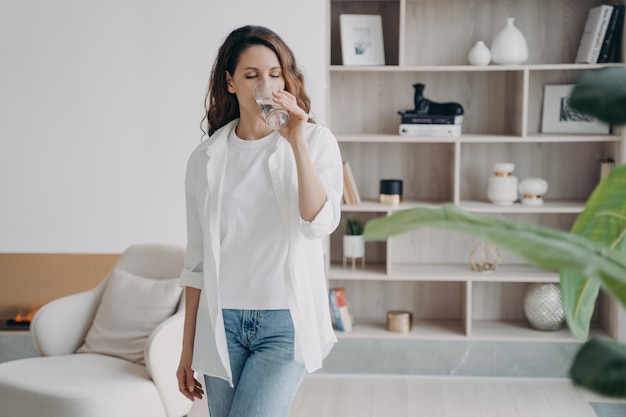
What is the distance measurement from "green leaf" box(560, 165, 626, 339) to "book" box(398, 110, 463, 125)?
330cm

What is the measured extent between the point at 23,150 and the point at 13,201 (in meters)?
0.24

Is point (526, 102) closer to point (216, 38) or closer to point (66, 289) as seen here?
point (216, 38)

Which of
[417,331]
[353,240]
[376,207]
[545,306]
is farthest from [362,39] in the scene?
[545,306]

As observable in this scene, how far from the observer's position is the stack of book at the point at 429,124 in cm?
395

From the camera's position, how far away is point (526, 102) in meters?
3.86

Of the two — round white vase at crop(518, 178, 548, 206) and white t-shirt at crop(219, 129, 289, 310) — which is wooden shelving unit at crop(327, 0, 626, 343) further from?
white t-shirt at crop(219, 129, 289, 310)

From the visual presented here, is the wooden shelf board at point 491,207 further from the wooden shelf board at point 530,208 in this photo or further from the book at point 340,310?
the book at point 340,310

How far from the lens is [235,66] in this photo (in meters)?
2.03

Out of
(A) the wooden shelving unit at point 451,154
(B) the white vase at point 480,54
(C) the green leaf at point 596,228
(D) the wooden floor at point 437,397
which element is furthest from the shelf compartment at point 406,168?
(C) the green leaf at point 596,228

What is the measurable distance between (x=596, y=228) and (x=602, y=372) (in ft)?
0.77

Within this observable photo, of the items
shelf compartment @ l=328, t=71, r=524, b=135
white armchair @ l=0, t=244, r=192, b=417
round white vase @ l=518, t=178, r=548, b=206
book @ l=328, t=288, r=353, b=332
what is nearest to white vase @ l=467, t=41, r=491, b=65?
shelf compartment @ l=328, t=71, r=524, b=135

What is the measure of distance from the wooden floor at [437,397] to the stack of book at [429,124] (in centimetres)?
119

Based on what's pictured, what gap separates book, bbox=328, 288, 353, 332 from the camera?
13.4 feet

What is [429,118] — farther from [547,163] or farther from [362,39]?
[547,163]
